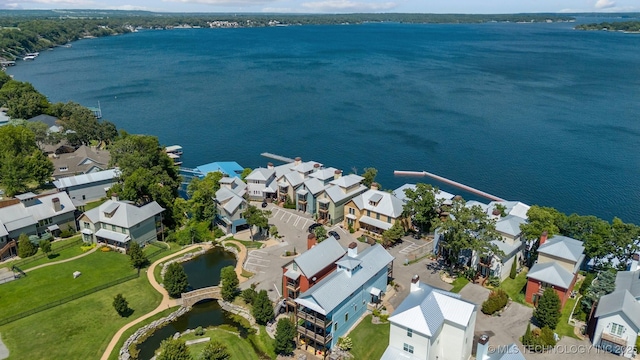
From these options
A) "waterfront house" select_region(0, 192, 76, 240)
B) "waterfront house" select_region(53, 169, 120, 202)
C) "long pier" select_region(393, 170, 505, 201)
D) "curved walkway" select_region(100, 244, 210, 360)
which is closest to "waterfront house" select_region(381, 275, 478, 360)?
"curved walkway" select_region(100, 244, 210, 360)

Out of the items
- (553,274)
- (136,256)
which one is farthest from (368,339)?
(136,256)

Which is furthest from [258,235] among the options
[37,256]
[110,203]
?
[37,256]

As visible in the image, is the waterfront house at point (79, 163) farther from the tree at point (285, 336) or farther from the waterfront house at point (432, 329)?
the waterfront house at point (432, 329)

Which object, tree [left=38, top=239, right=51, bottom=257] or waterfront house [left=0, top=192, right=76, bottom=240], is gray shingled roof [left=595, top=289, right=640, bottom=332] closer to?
tree [left=38, top=239, right=51, bottom=257]

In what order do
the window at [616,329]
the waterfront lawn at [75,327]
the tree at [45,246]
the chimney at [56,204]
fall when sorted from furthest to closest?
the chimney at [56,204] < the tree at [45,246] < the waterfront lawn at [75,327] < the window at [616,329]

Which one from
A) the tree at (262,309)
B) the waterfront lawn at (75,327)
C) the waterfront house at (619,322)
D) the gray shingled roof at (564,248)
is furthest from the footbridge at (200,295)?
the waterfront house at (619,322)
